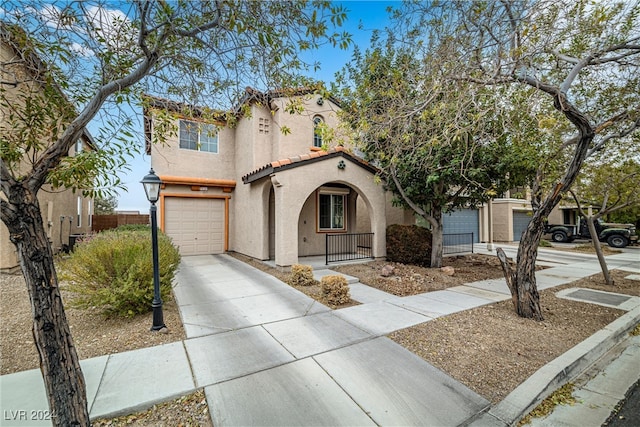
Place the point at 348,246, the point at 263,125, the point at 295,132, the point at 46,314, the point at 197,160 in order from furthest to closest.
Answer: the point at 348,246
the point at 197,160
the point at 295,132
the point at 263,125
the point at 46,314

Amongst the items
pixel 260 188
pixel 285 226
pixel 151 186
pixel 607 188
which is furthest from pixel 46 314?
pixel 607 188

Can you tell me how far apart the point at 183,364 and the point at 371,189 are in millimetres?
8239

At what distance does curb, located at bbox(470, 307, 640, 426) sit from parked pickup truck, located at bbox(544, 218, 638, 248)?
1432cm

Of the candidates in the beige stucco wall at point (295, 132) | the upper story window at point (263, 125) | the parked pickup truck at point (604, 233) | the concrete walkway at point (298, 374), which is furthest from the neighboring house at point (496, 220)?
the concrete walkway at point (298, 374)

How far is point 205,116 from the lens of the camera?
4.68m

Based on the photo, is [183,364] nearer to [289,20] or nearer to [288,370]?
[288,370]

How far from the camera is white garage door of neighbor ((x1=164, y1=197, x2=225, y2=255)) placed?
1130 centimetres

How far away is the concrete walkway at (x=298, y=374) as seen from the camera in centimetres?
268

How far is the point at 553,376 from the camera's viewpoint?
333 centimetres

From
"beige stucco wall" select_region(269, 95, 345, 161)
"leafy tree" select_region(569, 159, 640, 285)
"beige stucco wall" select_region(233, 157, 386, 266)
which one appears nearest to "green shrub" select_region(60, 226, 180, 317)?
"beige stucco wall" select_region(233, 157, 386, 266)

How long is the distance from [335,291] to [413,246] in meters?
5.33

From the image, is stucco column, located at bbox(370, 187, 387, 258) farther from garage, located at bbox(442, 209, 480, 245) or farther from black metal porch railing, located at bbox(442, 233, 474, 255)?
garage, located at bbox(442, 209, 480, 245)

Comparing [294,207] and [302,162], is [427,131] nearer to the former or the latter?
[302,162]

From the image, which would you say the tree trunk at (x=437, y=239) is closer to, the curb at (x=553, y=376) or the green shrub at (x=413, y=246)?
the green shrub at (x=413, y=246)
